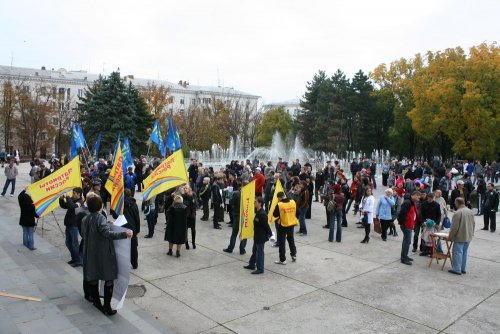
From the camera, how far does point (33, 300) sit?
6957 mm

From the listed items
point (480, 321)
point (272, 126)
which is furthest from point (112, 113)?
point (480, 321)

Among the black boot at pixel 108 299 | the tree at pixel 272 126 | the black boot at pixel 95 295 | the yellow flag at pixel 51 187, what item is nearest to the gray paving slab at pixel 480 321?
the black boot at pixel 108 299

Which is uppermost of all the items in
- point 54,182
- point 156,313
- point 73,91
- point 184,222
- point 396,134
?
point 73,91

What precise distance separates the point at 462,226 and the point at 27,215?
9.91 meters

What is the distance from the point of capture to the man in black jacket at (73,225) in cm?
918

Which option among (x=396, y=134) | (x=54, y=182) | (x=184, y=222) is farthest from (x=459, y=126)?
(x=54, y=182)

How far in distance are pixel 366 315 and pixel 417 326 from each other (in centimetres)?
81

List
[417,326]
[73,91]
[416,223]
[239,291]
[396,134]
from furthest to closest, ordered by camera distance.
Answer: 1. [73,91]
2. [396,134]
3. [416,223]
4. [239,291]
5. [417,326]

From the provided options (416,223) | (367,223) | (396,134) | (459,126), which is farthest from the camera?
(396,134)

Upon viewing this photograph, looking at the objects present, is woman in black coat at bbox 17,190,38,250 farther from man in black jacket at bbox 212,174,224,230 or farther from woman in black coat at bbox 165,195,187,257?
man in black jacket at bbox 212,174,224,230

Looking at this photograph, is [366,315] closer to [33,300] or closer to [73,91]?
[33,300]

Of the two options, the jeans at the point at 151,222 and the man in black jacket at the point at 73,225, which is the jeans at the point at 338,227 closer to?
the jeans at the point at 151,222

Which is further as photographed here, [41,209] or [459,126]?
[459,126]

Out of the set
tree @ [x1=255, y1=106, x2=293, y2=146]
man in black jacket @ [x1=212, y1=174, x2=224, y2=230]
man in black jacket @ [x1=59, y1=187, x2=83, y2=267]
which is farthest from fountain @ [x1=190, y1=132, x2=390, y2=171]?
man in black jacket @ [x1=59, y1=187, x2=83, y2=267]
